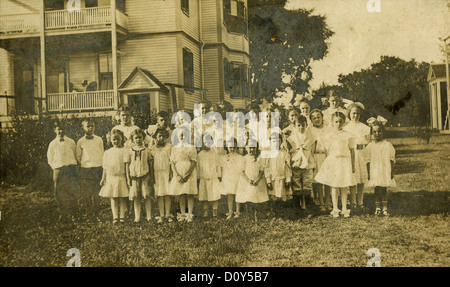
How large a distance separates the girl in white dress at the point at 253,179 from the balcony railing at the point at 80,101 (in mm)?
1339

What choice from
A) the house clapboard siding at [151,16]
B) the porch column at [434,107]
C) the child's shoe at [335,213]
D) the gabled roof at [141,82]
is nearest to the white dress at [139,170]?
the gabled roof at [141,82]

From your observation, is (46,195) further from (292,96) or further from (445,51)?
(445,51)

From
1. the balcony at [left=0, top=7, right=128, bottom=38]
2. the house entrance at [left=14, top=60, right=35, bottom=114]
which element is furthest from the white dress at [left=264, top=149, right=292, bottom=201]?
the house entrance at [left=14, top=60, right=35, bottom=114]

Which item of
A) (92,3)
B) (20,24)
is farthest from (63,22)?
(20,24)

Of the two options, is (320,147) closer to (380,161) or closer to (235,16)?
(380,161)

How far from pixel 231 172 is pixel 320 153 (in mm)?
765

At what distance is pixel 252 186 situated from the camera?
10.6 feet

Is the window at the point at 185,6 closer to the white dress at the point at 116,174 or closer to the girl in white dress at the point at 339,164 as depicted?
the white dress at the point at 116,174

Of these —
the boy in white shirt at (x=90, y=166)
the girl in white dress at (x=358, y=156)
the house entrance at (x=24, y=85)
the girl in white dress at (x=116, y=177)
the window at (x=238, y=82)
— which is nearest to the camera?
the girl in white dress at (x=358, y=156)

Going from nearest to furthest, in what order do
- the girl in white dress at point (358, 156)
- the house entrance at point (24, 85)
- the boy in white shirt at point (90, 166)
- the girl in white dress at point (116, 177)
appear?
the girl in white dress at point (358, 156)
the girl in white dress at point (116, 177)
the boy in white shirt at point (90, 166)
the house entrance at point (24, 85)

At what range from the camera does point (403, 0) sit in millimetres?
3186

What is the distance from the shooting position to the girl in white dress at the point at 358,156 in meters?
3.16

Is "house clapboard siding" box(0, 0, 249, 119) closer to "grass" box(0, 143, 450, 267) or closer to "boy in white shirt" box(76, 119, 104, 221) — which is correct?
"boy in white shirt" box(76, 119, 104, 221)

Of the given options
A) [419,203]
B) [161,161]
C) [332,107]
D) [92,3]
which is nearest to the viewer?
[419,203]
